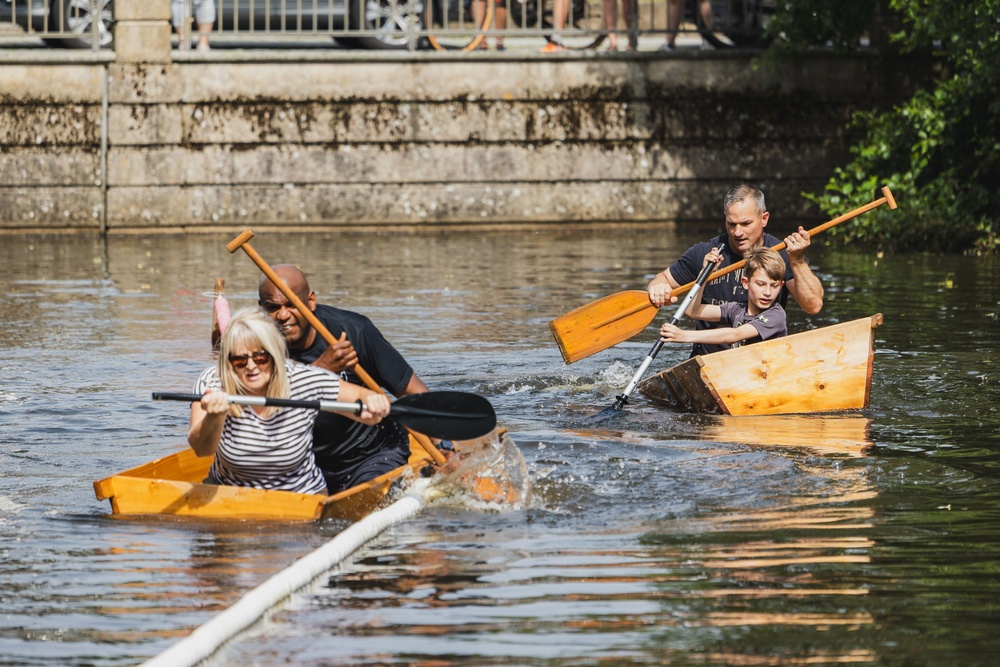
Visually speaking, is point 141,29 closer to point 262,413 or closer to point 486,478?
point 486,478

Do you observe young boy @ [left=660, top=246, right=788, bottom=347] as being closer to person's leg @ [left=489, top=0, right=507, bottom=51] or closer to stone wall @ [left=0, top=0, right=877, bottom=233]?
stone wall @ [left=0, top=0, right=877, bottom=233]

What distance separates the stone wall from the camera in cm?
2098

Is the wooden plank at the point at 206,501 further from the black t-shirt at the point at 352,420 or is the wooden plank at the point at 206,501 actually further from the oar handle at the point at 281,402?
the black t-shirt at the point at 352,420

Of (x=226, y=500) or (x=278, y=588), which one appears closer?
(x=278, y=588)

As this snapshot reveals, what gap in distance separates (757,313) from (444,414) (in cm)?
329

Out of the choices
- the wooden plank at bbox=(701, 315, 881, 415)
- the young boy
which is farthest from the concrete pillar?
the wooden plank at bbox=(701, 315, 881, 415)

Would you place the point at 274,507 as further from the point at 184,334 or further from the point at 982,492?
the point at 184,334

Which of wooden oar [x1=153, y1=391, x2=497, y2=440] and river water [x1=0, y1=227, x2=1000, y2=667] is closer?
river water [x1=0, y1=227, x2=1000, y2=667]

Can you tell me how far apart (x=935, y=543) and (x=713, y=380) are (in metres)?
3.37

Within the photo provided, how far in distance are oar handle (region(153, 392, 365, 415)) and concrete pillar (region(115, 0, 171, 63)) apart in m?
14.8

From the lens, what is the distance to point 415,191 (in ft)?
71.4

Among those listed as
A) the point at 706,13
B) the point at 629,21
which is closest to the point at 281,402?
the point at 629,21

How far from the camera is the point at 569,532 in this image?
21.7 feet

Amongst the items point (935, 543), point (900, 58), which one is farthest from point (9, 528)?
point (900, 58)
